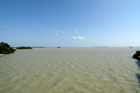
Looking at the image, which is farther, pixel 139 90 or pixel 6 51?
pixel 6 51

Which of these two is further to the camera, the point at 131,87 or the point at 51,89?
the point at 131,87

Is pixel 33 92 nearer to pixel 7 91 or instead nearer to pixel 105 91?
pixel 7 91

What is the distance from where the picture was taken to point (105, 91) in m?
3.25

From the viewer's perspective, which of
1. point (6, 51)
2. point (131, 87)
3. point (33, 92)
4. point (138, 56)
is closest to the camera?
point (33, 92)

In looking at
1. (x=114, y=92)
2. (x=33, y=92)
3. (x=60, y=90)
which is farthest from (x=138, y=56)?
(x=33, y=92)

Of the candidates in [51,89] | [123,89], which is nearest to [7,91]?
[51,89]

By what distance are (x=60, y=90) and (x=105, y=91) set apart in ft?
6.21

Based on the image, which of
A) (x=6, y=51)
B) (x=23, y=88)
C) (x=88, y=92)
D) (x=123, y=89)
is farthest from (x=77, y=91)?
(x=6, y=51)

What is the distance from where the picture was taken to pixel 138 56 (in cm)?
1162

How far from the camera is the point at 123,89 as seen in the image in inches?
135

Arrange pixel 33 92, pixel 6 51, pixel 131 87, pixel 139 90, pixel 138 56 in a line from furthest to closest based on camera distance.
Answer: pixel 6 51 < pixel 138 56 < pixel 131 87 < pixel 139 90 < pixel 33 92

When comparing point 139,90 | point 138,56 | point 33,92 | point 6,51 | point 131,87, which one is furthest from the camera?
point 6,51

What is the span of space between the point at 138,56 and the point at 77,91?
42.7 feet

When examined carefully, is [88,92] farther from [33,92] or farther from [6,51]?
[6,51]
